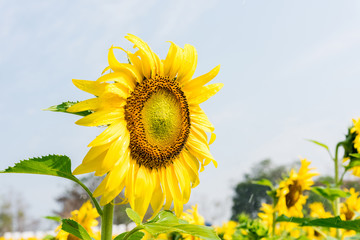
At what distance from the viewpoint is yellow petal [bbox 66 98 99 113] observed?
3.67 ft

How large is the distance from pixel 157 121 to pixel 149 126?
45mm

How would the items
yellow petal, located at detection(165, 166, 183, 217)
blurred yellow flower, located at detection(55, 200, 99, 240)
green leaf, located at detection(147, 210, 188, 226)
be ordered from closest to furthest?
green leaf, located at detection(147, 210, 188, 226) < yellow petal, located at detection(165, 166, 183, 217) < blurred yellow flower, located at detection(55, 200, 99, 240)

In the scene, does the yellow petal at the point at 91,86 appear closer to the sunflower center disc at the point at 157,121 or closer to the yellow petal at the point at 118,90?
the yellow petal at the point at 118,90

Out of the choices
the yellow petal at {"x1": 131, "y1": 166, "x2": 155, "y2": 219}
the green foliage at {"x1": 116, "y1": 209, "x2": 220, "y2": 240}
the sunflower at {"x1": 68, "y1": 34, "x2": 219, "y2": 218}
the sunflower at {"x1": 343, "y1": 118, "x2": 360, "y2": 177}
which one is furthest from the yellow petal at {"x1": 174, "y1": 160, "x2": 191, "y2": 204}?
the sunflower at {"x1": 343, "y1": 118, "x2": 360, "y2": 177}

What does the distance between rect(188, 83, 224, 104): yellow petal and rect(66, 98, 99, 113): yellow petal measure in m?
0.41

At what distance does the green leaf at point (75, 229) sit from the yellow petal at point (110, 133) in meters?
0.27

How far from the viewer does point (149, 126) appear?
1.34 m

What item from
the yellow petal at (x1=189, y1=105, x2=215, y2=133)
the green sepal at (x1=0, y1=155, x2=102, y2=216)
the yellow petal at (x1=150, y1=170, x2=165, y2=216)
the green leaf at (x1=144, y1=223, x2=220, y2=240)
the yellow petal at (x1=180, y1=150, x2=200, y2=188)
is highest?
the yellow petal at (x1=189, y1=105, x2=215, y2=133)

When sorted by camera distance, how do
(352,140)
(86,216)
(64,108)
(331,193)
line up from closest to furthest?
(64,108) → (86,216) → (331,193) → (352,140)

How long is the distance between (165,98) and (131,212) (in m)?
0.47

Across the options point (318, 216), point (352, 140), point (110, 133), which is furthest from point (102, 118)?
point (318, 216)

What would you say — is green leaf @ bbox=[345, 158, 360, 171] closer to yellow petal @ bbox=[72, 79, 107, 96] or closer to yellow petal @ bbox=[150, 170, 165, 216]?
yellow petal @ bbox=[150, 170, 165, 216]

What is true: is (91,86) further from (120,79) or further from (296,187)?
(296,187)

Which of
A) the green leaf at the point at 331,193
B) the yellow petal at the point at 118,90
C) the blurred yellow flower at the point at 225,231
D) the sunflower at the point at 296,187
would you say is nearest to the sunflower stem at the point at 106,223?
the yellow petal at the point at 118,90
